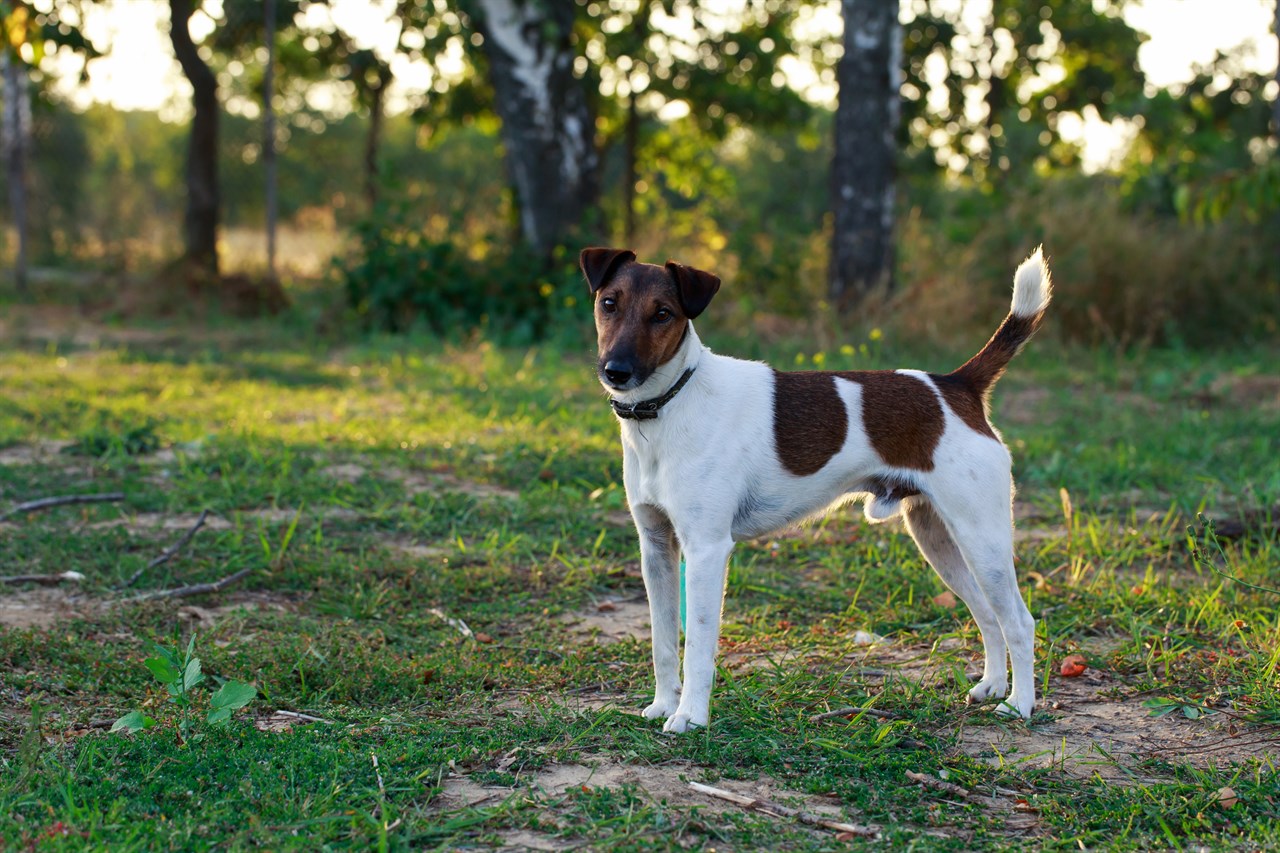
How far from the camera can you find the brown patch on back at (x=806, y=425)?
371 centimetres

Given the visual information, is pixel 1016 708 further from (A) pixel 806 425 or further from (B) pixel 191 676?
(B) pixel 191 676

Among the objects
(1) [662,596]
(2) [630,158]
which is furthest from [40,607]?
(2) [630,158]

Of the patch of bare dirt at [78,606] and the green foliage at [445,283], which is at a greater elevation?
the green foliage at [445,283]

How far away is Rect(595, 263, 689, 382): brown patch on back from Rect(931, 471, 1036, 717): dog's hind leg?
988 mm

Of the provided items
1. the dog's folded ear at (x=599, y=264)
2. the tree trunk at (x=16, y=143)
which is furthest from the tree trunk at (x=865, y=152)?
the tree trunk at (x=16, y=143)

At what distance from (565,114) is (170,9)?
22.4 ft

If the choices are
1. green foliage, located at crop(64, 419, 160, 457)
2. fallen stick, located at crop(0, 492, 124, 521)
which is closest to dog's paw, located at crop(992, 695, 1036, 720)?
fallen stick, located at crop(0, 492, 124, 521)

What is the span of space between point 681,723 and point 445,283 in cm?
907

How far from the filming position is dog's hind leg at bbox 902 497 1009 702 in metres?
3.92

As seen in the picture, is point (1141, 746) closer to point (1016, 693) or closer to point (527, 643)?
point (1016, 693)

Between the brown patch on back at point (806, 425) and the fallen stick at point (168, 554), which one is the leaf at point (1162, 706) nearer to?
the brown patch on back at point (806, 425)

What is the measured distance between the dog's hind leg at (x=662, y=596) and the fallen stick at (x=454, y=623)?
2.90 ft

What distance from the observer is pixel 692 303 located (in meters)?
3.62

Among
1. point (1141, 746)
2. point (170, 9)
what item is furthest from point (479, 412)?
point (170, 9)
